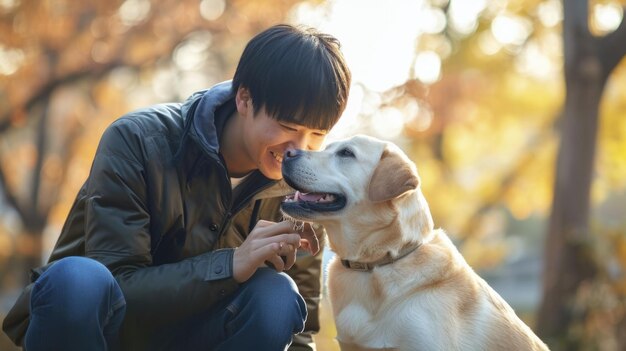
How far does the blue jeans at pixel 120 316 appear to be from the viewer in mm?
2445

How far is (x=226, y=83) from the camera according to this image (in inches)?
125

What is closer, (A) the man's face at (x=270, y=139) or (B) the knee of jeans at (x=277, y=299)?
(B) the knee of jeans at (x=277, y=299)

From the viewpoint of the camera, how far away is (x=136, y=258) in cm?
279

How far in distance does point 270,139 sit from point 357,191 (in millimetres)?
431

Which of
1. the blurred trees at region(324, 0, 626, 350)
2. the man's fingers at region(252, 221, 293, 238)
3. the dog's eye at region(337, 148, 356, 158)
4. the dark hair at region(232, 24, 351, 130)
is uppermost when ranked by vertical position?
the dark hair at region(232, 24, 351, 130)

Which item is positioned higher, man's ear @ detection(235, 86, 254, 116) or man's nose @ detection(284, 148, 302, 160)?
man's ear @ detection(235, 86, 254, 116)


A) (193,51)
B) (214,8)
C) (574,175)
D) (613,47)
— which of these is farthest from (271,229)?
(193,51)

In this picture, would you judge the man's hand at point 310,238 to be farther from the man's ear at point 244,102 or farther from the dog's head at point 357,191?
the man's ear at point 244,102

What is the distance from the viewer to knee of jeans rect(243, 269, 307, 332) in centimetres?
274

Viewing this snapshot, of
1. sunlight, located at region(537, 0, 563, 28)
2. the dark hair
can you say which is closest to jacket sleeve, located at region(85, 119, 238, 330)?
the dark hair

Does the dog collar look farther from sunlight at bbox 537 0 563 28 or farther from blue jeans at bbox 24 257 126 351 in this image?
sunlight at bbox 537 0 563 28

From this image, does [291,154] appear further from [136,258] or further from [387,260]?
[136,258]

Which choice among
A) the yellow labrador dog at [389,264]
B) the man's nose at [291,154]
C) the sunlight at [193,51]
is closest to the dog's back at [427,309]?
the yellow labrador dog at [389,264]

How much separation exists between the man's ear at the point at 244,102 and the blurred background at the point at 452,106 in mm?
1747
